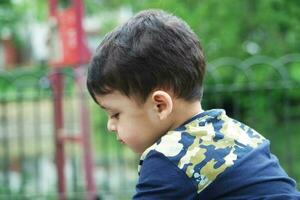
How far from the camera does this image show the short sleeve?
56.0 inches

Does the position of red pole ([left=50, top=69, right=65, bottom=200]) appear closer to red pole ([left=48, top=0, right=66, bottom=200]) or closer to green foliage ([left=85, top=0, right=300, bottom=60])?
red pole ([left=48, top=0, right=66, bottom=200])

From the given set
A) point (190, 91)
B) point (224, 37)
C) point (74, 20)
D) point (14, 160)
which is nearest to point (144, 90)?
point (190, 91)

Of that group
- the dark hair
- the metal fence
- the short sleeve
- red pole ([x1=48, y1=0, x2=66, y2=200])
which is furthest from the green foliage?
the short sleeve

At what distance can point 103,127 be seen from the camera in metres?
7.11

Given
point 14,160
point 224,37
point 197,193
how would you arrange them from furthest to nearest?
point 224,37 < point 14,160 < point 197,193

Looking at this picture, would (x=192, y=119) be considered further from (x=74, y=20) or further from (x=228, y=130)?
(x=74, y=20)

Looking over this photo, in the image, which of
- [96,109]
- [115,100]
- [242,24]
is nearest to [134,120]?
[115,100]

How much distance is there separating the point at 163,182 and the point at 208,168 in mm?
103

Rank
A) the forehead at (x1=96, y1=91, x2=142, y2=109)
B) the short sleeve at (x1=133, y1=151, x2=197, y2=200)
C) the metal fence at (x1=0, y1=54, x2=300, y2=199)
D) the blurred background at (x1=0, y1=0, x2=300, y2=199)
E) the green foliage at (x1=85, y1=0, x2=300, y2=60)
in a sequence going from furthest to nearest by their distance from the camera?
the green foliage at (x1=85, y1=0, x2=300, y2=60)
the metal fence at (x1=0, y1=54, x2=300, y2=199)
the blurred background at (x1=0, y1=0, x2=300, y2=199)
the forehead at (x1=96, y1=91, x2=142, y2=109)
the short sleeve at (x1=133, y1=151, x2=197, y2=200)

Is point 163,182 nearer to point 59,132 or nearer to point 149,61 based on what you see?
point 149,61

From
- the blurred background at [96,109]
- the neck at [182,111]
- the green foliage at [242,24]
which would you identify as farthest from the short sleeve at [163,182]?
the green foliage at [242,24]

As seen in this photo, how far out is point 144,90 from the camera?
1500 mm

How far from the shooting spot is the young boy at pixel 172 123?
144 cm

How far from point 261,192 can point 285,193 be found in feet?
0.21
